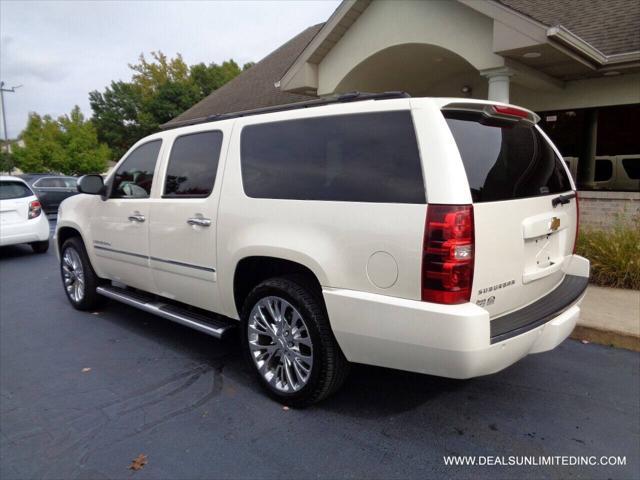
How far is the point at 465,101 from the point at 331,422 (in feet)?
7.09

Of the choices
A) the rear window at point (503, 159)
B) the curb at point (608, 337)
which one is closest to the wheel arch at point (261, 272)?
the rear window at point (503, 159)

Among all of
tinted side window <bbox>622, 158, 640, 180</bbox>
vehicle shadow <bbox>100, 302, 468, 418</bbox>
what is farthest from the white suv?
tinted side window <bbox>622, 158, 640, 180</bbox>

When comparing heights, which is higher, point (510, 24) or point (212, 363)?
point (510, 24)

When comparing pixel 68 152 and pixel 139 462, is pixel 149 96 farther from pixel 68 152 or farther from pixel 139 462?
pixel 139 462

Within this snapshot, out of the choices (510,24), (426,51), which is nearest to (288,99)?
(426,51)

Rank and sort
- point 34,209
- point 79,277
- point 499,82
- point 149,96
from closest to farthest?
point 79,277 < point 499,82 < point 34,209 < point 149,96

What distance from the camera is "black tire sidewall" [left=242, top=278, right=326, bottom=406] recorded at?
9.68 feet

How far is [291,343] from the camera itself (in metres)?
3.16

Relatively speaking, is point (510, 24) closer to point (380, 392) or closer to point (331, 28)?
point (331, 28)

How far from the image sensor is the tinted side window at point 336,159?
2.60 meters

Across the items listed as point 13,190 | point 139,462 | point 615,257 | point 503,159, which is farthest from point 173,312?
point 13,190

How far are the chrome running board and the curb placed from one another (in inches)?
131

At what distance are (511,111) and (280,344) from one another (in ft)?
7.11

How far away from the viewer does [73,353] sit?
4293 millimetres
